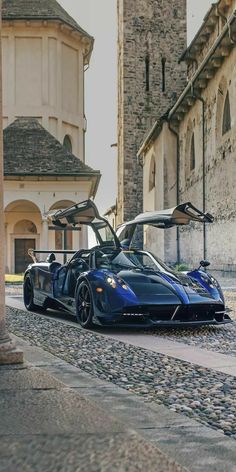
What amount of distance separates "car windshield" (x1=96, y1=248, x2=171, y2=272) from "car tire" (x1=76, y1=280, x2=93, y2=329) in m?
0.46

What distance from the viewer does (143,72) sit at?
4375 centimetres

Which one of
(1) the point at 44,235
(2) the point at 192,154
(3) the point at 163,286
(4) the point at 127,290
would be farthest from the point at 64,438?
(1) the point at 44,235

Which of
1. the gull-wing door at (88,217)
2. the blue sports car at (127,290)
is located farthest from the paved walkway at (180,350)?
the gull-wing door at (88,217)

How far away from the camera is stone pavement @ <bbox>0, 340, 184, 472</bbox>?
2.36 metres

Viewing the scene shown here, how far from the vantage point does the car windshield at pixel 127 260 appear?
9836 mm

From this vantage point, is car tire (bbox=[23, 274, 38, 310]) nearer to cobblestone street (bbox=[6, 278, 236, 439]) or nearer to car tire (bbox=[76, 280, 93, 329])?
cobblestone street (bbox=[6, 278, 236, 439])

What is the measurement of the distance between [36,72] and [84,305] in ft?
113

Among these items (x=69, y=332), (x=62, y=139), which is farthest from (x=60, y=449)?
(x=62, y=139)

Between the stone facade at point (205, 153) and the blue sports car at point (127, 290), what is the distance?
12.6 metres

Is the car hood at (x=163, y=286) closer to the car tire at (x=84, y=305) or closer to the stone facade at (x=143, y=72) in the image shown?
the car tire at (x=84, y=305)

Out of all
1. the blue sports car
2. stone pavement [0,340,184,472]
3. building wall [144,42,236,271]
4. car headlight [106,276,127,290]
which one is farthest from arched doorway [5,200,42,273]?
stone pavement [0,340,184,472]

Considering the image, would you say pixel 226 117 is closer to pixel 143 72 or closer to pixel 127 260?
pixel 127 260

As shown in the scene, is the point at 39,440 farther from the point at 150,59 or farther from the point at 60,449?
the point at 150,59

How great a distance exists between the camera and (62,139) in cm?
4219
